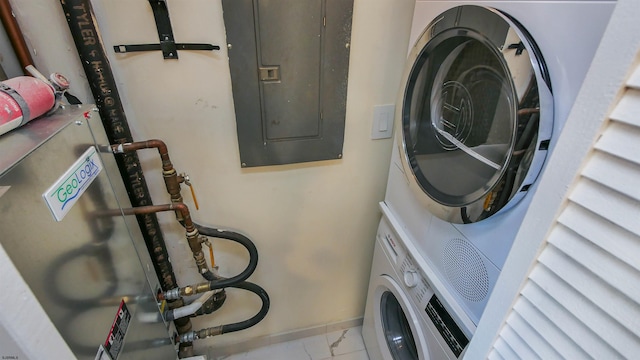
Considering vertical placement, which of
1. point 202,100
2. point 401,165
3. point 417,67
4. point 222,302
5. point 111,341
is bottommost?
point 222,302

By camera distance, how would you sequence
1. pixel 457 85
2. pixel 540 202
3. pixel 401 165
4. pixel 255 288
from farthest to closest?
pixel 255 288 → pixel 401 165 → pixel 457 85 → pixel 540 202

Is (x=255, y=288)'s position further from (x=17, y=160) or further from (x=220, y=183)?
(x=17, y=160)

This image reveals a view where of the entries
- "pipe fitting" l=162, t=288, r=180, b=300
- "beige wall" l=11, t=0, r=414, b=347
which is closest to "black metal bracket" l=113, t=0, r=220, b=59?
"beige wall" l=11, t=0, r=414, b=347

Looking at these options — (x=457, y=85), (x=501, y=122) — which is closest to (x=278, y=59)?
(x=457, y=85)

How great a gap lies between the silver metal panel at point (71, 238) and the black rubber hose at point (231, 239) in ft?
0.97

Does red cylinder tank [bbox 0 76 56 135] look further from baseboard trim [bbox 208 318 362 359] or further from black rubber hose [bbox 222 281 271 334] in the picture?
baseboard trim [bbox 208 318 362 359]

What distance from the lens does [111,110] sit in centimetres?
88

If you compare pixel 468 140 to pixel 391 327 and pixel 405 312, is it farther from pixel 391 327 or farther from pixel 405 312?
pixel 391 327

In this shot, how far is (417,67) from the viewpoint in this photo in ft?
2.95

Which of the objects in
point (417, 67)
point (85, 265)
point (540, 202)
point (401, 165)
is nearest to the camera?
point (540, 202)

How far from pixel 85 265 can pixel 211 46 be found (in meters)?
0.64

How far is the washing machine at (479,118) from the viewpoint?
1.69ft

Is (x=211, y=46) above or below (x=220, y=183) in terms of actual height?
above

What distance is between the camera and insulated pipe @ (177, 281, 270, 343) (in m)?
1.28
